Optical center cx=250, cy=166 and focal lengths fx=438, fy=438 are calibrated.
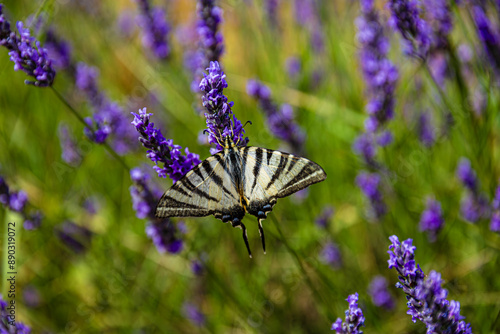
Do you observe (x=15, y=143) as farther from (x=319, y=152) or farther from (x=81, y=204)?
(x=319, y=152)

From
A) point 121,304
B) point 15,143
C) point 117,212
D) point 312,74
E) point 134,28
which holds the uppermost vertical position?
point 134,28

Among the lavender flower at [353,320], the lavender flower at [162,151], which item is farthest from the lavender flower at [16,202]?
the lavender flower at [353,320]

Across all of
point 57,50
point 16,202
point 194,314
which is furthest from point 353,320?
point 57,50

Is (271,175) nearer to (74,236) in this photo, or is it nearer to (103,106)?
(103,106)

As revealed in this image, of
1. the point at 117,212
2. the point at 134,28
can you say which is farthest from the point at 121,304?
the point at 134,28

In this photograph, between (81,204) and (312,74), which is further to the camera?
(312,74)

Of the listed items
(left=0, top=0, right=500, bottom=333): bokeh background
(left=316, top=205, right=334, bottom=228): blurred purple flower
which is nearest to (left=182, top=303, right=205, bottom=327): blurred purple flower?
(left=0, top=0, right=500, bottom=333): bokeh background

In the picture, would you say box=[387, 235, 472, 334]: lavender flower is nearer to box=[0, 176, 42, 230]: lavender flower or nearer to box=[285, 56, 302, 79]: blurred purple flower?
box=[0, 176, 42, 230]: lavender flower
